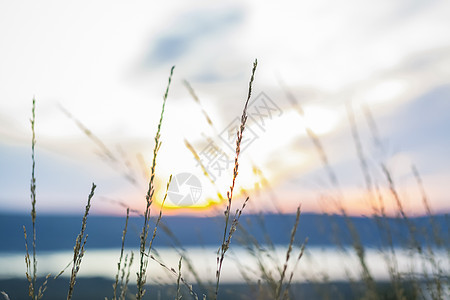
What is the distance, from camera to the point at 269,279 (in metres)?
1.93

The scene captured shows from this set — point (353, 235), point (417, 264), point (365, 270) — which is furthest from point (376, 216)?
point (417, 264)

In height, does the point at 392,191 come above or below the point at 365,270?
above

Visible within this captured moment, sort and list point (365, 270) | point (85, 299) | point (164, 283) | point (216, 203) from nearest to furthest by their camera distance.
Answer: point (164, 283)
point (365, 270)
point (216, 203)
point (85, 299)

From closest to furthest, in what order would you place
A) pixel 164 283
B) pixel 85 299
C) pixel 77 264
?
pixel 77 264, pixel 164 283, pixel 85 299

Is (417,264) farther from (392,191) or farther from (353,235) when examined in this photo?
(392,191)

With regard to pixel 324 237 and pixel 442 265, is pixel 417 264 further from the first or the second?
pixel 324 237

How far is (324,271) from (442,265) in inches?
27.3

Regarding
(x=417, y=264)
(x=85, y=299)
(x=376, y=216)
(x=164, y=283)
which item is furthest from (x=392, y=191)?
(x=85, y=299)

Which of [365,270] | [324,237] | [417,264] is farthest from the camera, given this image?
[324,237]

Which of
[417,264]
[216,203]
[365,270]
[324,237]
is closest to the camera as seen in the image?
[365,270]

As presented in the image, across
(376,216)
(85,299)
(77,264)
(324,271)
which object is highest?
(376,216)

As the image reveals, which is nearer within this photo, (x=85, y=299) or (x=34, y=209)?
(x=34, y=209)

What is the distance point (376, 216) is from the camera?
7.70 ft

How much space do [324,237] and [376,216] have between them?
104cm
